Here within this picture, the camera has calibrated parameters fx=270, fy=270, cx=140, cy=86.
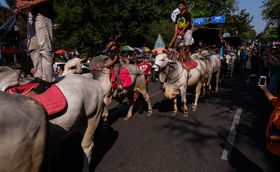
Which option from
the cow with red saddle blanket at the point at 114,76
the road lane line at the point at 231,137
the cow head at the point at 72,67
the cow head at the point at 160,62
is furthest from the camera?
the cow head at the point at 160,62

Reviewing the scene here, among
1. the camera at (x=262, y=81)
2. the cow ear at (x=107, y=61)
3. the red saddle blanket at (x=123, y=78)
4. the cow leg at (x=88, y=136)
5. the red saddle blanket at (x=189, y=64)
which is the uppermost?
the cow ear at (x=107, y=61)

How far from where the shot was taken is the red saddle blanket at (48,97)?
300 centimetres

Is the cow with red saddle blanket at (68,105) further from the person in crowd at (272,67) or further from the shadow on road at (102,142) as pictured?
the person in crowd at (272,67)

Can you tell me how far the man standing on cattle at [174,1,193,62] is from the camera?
9188mm

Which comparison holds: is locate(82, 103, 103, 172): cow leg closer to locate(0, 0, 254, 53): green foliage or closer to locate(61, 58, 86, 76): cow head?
locate(61, 58, 86, 76): cow head

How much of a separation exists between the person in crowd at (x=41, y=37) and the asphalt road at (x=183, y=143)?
178 cm

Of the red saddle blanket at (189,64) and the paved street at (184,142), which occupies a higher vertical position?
the red saddle blanket at (189,64)

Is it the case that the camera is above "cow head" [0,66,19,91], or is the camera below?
below

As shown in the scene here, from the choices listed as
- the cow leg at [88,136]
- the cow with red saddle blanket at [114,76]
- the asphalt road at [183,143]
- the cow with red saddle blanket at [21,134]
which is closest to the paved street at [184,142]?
the asphalt road at [183,143]

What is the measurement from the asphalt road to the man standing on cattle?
7.18 ft

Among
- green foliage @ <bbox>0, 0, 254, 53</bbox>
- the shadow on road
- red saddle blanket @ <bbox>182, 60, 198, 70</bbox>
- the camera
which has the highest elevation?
green foliage @ <bbox>0, 0, 254, 53</bbox>

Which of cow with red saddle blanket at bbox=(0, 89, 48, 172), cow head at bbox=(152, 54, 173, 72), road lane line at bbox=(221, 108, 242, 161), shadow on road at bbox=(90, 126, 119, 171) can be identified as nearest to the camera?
cow with red saddle blanket at bbox=(0, 89, 48, 172)

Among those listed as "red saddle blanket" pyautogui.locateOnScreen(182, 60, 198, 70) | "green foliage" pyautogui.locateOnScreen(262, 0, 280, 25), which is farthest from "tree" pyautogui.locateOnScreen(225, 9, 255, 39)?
"red saddle blanket" pyautogui.locateOnScreen(182, 60, 198, 70)

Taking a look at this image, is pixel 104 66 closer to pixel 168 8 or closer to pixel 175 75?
pixel 175 75
